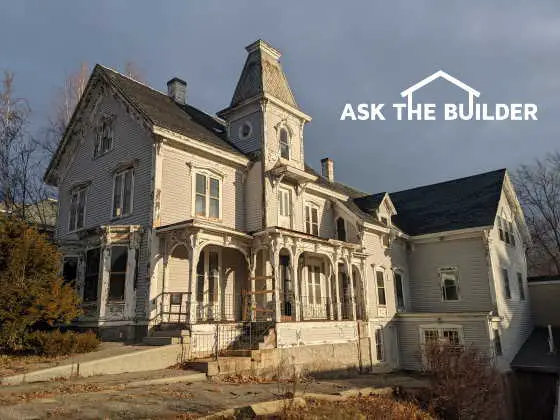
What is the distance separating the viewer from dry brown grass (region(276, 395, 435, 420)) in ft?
28.9

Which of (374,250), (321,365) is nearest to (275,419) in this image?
(321,365)

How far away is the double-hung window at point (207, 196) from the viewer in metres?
17.7

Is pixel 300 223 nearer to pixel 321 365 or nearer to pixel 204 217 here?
pixel 204 217

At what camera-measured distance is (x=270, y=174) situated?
19734 mm

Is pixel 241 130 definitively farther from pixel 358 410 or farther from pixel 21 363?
pixel 358 410

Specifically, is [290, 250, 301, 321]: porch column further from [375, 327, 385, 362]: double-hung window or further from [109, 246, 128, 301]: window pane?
[375, 327, 385, 362]: double-hung window

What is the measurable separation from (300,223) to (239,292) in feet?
15.4

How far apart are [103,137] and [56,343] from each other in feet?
33.3

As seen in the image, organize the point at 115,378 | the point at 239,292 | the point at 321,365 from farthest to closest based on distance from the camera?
the point at 239,292, the point at 321,365, the point at 115,378

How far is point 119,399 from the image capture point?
29.2ft

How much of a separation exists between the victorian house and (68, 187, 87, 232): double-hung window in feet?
0.26

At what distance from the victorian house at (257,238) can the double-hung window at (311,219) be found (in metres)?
0.10

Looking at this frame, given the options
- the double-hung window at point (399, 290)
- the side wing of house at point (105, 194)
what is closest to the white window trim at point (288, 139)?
the side wing of house at point (105, 194)

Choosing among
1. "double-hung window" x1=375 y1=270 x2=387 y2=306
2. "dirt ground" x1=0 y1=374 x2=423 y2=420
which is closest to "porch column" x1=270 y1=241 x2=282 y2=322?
"dirt ground" x1=0 y1=374 x2=423 y2=420
